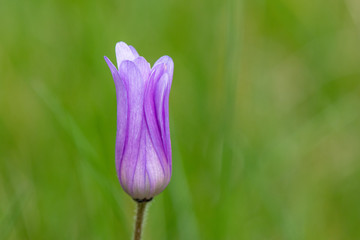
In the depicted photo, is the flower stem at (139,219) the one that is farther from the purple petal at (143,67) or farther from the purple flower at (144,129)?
the purple petal at (143,67)

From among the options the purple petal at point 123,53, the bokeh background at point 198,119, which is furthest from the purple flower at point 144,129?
the bokeh background at point 198,119

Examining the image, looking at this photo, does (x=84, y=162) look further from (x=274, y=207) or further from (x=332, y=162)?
(x=332, y=162)

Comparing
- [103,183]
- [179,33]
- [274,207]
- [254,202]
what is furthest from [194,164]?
[179,33]

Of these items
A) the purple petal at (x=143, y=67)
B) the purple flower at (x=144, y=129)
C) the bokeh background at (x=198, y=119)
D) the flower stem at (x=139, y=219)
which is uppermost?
the bokeh background at (x=198, y=119)

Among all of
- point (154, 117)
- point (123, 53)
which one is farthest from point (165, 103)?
point (123, 53)

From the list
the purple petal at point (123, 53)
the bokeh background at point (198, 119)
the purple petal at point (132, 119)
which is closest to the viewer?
the purple petal at point (132, 119)

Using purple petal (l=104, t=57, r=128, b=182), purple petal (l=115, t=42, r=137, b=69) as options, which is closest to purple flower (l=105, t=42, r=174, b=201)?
purple petal (l=104, t=57, r=128, b=182)

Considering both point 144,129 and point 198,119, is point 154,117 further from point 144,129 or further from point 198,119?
point 198,119
